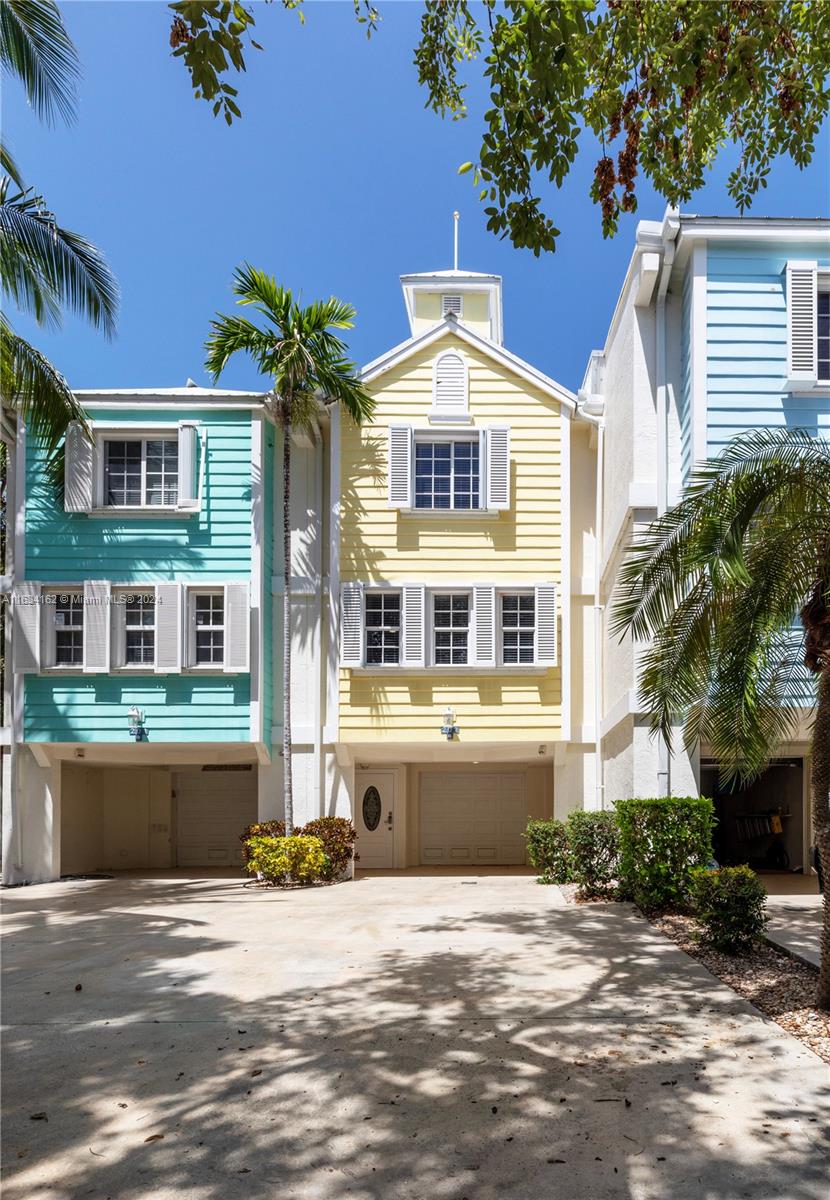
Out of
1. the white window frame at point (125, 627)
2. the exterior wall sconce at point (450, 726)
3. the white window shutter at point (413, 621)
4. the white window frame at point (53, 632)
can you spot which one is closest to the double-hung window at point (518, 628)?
the exterior wall sconce at point (450, 726)

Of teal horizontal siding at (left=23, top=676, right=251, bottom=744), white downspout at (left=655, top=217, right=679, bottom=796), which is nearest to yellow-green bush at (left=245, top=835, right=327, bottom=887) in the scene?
teal horizontal siding at (left=23, top=676, right=251, bottom=744)

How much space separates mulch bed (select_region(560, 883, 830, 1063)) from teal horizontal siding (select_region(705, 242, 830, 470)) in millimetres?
6349

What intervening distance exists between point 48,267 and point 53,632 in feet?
20.4

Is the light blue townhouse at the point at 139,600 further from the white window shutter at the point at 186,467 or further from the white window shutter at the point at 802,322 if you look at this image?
the white window shutter at the point at 802,322

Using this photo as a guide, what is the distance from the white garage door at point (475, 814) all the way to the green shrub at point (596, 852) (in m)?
6.57

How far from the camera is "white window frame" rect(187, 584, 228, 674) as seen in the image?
14.3 metres

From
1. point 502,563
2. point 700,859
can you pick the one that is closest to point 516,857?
point 502,563

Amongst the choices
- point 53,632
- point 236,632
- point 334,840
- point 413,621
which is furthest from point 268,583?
point 334,840

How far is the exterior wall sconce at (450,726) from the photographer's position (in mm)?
14602

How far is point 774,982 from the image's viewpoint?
6828mm

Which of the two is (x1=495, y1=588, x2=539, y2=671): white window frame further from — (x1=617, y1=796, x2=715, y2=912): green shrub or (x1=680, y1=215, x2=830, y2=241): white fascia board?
(x1=680, y1=215, x2=830, y2=241): white fascia board

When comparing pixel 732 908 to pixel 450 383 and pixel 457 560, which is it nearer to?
pixel 457 560

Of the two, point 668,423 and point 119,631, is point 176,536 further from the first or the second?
point 668,423

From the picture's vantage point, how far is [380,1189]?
3.67 m
